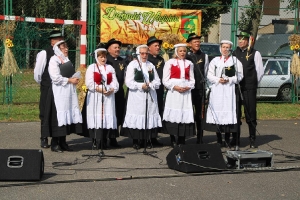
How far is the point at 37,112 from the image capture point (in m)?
17.0

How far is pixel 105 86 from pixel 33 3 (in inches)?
390

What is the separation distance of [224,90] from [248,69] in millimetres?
700

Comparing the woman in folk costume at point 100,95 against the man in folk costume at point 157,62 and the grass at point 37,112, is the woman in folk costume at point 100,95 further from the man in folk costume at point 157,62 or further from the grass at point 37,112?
the grass at point 37,112

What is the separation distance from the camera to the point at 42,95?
37.7ft

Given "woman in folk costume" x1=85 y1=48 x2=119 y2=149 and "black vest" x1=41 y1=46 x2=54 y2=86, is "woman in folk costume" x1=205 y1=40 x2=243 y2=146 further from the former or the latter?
"black vest" x1=41 y1=46 x2=54 y2=86

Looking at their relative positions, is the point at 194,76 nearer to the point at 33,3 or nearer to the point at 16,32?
the point at 16,32

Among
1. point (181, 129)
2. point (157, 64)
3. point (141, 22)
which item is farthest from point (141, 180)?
point (141, 22)

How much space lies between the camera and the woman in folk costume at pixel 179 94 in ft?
38.4

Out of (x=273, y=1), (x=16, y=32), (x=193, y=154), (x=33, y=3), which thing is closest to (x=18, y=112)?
(x=16, y=32)

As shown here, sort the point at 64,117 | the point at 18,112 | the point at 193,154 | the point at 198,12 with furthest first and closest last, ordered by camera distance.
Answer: the point at 198,12 → the point at 18,112 → the point at 64,117 → the point at 193,154

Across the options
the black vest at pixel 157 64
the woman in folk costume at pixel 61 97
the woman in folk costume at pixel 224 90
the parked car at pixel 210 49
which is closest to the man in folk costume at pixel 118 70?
the black vest at pixel 157 64

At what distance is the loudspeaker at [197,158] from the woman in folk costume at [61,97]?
2325 mm

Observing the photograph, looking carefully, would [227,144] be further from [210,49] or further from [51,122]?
[210,49]

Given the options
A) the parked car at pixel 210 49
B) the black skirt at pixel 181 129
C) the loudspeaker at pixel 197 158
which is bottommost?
the loudspeaker at pixel 197 158
